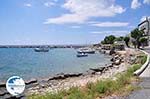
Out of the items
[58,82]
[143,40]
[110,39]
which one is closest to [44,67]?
[58,82]

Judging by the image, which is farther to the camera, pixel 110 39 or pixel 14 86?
pixel 110 39

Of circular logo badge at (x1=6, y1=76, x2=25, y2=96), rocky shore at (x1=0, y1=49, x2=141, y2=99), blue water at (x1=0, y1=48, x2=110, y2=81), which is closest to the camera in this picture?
circular logo badge at (x1=6, y1=76, x2=25, y2=96)

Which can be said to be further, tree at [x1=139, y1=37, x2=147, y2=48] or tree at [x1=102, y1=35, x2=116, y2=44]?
tree at [x1=102, y1=35, x2=116, y2=44]

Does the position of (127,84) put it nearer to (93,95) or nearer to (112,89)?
(112,89)

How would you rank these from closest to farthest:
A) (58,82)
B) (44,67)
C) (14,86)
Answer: (14,86)
(58,82)
(44,67)

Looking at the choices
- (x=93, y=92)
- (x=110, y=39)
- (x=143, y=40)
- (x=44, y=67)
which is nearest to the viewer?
(x=93, y=92)

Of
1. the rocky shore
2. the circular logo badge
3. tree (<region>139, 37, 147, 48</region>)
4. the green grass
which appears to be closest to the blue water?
the rocky shore

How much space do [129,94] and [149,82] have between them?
4.12 metres

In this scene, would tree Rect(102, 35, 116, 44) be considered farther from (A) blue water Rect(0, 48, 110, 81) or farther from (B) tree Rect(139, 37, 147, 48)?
(A) blue water Rect(0, 48, 110, 81)

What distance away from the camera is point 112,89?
49.2 feet

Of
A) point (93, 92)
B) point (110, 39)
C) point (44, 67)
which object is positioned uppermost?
point (110, 39)

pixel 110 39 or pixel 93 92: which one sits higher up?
pixel 110 39

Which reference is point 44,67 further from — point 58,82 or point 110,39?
point 110,39

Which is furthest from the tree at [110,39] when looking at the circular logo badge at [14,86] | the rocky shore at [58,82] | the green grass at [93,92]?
the circular logo badge at [14,86]
